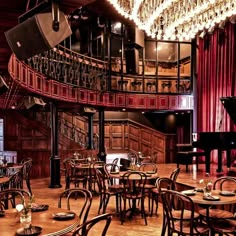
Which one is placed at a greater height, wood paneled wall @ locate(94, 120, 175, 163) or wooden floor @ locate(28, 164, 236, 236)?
wood paneled wall @ locate(94, 120, 175, 163)

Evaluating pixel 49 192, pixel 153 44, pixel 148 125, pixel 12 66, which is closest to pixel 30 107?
pixel 49 192

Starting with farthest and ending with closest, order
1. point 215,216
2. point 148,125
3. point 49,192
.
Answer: point 148,125 < point 49,192 < point 215,216

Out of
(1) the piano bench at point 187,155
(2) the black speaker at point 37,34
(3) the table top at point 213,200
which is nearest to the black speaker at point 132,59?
(1) the piano bench at point 187,155

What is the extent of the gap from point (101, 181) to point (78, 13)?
621cm

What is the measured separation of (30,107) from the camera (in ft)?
29.1

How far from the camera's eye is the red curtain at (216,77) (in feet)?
35.1

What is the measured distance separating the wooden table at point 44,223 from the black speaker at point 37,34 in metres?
1.45

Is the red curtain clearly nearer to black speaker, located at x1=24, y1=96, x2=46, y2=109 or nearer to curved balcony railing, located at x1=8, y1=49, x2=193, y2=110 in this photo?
curved balcony railing, located at x1=8, y1=49, x2=193, y2=110

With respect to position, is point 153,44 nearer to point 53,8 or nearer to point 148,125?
→ point 148,125

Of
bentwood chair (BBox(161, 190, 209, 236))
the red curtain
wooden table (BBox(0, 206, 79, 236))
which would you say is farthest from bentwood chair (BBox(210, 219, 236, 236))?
the red curtain

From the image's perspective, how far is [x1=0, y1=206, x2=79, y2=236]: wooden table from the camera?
2639 millimetres

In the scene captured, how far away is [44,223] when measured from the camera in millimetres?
2850

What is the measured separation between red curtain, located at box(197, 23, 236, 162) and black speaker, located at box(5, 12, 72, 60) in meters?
8.23

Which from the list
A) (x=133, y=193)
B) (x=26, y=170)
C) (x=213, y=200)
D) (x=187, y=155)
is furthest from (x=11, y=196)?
(x=187, y=155)
